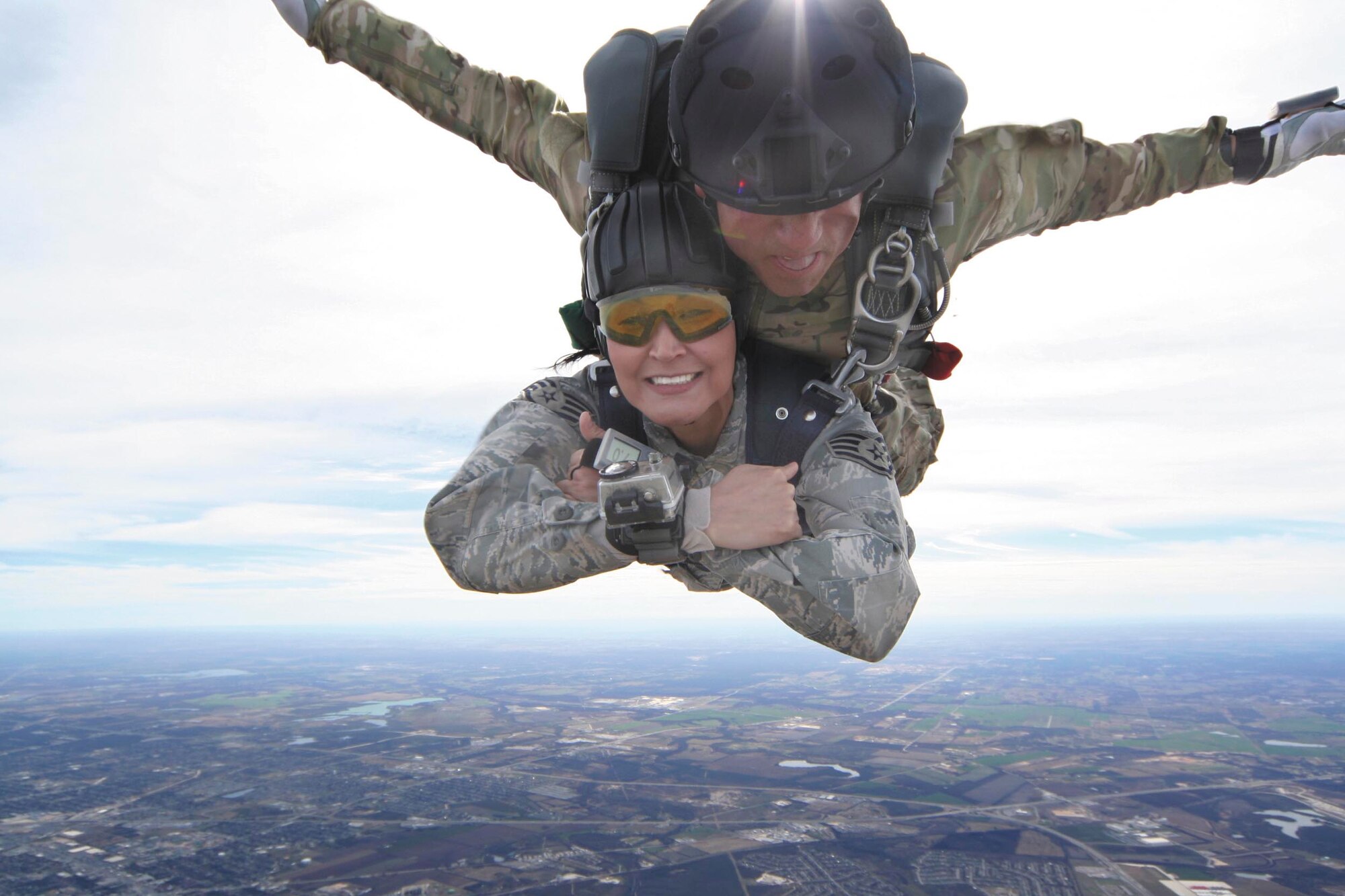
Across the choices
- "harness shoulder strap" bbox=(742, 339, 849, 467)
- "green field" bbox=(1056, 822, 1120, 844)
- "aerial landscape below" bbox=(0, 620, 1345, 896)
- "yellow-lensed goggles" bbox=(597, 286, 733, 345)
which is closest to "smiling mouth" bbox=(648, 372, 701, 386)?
"yellow-lensed goggles" bbox=(597, 286, 733, 345)

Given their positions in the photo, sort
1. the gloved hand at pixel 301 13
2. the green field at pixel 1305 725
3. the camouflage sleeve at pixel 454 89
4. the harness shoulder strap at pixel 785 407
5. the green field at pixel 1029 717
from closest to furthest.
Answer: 1. the harness shoulder strap at pixel 785 407
2. the camouflage sleeve at pixel 454 89
3. the gloved hand at pixel 301 13
4. the green field at pixel 1305 725
5. the green field at pixel 1029 717

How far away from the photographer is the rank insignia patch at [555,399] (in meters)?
3.47

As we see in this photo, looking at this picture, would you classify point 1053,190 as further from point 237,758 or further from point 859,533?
point 237,758

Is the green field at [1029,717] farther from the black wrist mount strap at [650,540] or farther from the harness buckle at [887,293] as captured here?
the black wrist mount strap at [650,540]

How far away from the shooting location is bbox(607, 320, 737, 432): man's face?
9.18 ft

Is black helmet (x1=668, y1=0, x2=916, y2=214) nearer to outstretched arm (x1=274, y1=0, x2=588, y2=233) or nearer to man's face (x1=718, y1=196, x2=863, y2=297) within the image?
man's face (x1=718, y1=196, x2=863, y2=297)

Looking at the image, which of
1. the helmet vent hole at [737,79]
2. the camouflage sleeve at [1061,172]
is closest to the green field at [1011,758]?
the camouflage sleeve at [1061,172]

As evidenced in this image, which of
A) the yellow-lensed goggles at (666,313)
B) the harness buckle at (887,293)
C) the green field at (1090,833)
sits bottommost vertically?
the green field at (1090,833)

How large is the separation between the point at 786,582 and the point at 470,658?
163224 mm

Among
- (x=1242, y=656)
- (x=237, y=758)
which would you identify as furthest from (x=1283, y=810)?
(x=1242, y=656)

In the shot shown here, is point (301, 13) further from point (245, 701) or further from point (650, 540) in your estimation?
point (245, 701)

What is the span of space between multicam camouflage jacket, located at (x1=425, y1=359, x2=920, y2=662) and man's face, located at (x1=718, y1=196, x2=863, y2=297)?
594 mm

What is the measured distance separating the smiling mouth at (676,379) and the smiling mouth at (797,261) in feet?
1.69

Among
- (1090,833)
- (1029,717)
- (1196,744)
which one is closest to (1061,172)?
(1090,833)
